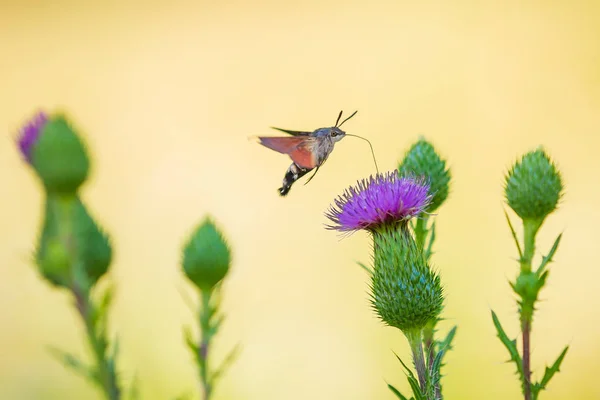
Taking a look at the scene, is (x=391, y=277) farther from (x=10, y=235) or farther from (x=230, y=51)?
(x=230, y=51)

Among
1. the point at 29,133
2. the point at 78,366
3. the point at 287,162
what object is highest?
the point at 287,162

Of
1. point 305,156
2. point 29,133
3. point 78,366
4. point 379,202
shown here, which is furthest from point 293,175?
point 78,366

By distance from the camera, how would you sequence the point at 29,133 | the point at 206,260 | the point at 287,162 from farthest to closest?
the point at 287,162 → the point at 206,260 → the point at 29,133

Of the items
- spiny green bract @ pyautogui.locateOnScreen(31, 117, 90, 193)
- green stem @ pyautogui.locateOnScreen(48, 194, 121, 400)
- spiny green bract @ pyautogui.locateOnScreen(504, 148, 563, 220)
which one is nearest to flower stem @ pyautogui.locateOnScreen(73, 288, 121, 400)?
green stem @ pyautogui.locateOnScreen(48, 194, 121, 400)

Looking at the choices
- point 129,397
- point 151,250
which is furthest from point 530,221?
point 151,250

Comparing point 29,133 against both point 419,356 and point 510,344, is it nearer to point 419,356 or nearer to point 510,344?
point 419,356

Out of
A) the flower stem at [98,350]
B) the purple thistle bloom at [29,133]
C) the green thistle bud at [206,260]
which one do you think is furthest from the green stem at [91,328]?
the green thistle bud at [206,260]

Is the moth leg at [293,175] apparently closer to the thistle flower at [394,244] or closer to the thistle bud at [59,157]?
the thistle flower at [394,244]

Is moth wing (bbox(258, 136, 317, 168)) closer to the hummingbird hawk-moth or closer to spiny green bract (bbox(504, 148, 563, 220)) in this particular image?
the hummingbird hawk-moth
